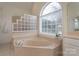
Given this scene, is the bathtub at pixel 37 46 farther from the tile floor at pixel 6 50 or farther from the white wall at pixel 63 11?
the white wall at pixel 63 11

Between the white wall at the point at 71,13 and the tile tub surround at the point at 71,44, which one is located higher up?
the white wall at the point at 71,13

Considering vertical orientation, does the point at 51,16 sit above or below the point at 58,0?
below

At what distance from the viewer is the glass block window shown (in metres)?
1.16

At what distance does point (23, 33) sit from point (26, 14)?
19 centimetres

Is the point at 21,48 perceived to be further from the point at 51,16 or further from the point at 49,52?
the point at 51,16

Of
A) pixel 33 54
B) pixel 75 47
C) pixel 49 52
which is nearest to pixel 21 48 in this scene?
pixel 33 54

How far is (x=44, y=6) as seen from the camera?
1.16 m

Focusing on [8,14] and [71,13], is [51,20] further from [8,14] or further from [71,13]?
[8,14]

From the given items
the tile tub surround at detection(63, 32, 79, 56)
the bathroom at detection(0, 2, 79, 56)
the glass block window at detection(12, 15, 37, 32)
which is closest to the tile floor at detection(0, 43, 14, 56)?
the bathroom at detection(0, 2, 79, 56)

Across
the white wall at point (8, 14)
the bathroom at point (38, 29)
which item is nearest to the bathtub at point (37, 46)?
the bathroom at point (38, 29)

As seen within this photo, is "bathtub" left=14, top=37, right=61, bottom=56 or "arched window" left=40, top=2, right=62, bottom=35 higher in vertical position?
"arched window" left=40, top=2, right=62, bottom=35

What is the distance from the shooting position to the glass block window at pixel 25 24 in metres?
1.16

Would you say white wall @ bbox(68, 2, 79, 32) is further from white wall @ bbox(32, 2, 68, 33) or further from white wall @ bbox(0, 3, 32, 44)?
white wall @ bbox(0, 3, 32, 44)

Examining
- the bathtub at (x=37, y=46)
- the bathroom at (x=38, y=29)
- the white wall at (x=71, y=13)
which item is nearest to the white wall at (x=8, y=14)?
the bathroom at (x=38, y=29)
